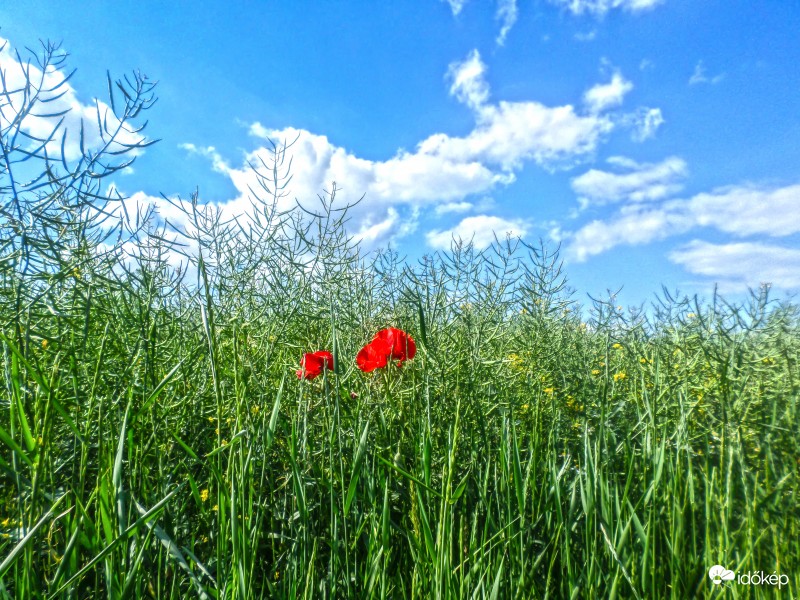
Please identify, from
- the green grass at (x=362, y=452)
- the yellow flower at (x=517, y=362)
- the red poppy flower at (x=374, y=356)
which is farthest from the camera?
the yellow flower at (x=517, y=362)

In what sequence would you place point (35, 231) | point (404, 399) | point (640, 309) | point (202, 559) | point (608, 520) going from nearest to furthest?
point (608, 520) → point (35, 231) → point (202, 559) → point (404, 399) → point (640, 309)

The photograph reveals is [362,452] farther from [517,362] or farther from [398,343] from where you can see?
[517,362]

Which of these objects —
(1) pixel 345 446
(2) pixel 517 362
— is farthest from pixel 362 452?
(2) pixel 517 362

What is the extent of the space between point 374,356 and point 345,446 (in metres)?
0.30

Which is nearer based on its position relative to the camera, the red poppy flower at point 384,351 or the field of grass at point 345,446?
the field of grass at point 345,446

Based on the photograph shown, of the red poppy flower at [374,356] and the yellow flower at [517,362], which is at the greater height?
the yellow flower at [517,362]

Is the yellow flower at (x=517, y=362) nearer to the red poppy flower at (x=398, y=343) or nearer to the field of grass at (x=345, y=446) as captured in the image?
the field of grass at (x=345, y=446)

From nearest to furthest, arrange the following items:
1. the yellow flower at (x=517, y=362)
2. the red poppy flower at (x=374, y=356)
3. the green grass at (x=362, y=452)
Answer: the green grass at (x=362, y=452) < the red poppy flower at (x=374, y=356) < the yellow flower at (x=517, y=362)

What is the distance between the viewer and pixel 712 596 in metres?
1.57

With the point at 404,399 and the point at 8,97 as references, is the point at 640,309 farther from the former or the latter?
the point at 8,97

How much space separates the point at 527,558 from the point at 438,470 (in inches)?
20.4

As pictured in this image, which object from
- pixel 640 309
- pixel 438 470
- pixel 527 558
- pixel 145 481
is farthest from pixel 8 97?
pixel 640 309

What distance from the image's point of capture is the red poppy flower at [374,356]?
1.91 meters

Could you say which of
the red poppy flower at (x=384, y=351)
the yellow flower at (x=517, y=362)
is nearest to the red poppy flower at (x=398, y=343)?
the red poppy flower at (x=384, y=351)
